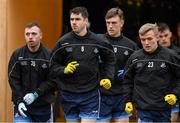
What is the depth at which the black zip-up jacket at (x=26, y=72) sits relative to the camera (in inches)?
307

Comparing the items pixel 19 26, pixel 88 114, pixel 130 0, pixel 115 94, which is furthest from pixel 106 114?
pixel 130 0

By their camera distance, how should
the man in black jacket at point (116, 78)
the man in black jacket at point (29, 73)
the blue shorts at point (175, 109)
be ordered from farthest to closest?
the blue shorts at point (175, 109) → the man in black jacket at point (116, 78) → the man in black jacket at point (29, 73)

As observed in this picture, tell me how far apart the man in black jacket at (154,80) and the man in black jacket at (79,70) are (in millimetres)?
496

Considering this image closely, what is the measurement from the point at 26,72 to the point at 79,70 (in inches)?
34.5

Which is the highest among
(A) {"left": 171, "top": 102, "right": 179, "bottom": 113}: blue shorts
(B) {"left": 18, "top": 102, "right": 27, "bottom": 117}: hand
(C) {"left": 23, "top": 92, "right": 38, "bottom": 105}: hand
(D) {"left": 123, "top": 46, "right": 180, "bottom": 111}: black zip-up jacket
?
(D) {"left": 123, "top": 46, "right": 180, "bottom": 111}: black zip-up jacket

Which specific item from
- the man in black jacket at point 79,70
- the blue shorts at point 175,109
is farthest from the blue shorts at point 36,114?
the blue shorts at point 175,109

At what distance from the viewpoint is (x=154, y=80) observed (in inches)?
283

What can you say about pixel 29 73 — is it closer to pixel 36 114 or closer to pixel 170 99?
pixel 36 114

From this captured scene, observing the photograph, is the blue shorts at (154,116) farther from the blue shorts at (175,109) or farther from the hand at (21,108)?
the hand at (21,108)

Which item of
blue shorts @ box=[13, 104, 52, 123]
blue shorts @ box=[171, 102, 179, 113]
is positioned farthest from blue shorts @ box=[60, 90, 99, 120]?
blue shorts @ box=[171, 102, 179, 113]

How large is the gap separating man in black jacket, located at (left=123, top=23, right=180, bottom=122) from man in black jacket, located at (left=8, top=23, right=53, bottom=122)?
1.38 metres

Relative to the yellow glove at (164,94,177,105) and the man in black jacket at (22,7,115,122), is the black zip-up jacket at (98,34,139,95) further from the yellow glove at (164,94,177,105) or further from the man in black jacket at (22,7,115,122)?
the yellow glove at (164,94,177,105)

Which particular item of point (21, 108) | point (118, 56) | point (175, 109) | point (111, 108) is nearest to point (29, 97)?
point (21, 108)

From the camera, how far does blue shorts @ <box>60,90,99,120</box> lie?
7.42m
